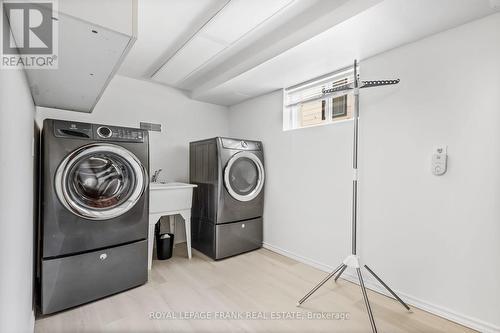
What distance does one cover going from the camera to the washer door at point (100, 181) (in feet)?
5.39

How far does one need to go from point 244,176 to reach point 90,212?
1.57m

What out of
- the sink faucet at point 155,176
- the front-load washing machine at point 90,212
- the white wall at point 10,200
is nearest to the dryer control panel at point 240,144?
the front-load washing machine at point 90,212

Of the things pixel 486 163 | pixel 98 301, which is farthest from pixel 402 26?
pixel 98 301

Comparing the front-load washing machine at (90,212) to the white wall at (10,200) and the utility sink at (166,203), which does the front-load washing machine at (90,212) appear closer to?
the utility sink at (166,203)

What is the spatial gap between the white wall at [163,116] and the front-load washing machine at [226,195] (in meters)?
0.27

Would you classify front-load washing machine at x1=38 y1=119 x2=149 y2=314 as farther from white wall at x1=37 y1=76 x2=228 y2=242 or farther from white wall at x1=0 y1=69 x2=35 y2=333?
white wall at x1=37 y1=76 x2=228 y2=242

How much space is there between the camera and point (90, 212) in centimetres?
170

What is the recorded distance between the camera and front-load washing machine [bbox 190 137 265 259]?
257cm

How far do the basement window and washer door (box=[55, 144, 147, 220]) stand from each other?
1710mm

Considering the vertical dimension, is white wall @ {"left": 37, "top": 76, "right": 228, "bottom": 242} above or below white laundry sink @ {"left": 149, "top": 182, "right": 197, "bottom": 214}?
above

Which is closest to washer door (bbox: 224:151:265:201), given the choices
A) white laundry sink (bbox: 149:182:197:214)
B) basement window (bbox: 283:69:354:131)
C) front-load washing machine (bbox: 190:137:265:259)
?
front-load washing machine (bbox: 190:137:265:259)

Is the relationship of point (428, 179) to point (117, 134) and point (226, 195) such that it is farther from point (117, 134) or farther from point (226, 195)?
point (117, 134)

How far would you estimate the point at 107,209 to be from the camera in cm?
178

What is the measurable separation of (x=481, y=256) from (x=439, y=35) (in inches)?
58.3
